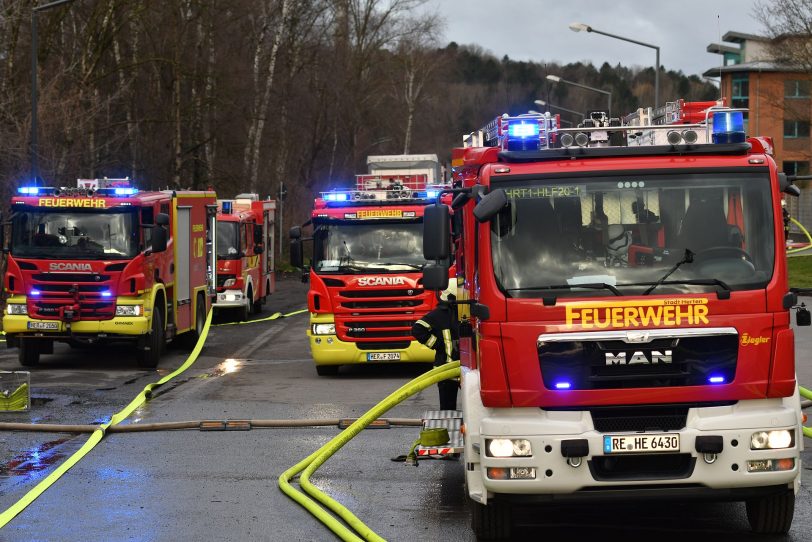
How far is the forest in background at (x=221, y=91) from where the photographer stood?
1332 inches

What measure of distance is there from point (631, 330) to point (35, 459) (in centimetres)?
612

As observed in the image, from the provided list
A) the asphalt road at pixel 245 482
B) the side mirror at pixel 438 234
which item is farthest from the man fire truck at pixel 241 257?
the side mirror at pixel 438 234

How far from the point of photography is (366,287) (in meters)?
17.5

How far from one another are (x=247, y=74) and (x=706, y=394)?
40.4m

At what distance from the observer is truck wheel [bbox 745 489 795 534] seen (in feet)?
25.8

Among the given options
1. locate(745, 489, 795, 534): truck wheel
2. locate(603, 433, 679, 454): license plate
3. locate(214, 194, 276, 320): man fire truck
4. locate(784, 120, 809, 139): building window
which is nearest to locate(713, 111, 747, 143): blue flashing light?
locate(603, 433, 679, 454): license plate

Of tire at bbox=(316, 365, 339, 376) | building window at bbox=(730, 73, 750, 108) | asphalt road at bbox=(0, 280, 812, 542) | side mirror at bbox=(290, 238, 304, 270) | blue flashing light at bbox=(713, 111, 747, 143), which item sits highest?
building window at bbox=(730, 73, 750, 108)

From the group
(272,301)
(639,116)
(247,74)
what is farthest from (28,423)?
(247,74)

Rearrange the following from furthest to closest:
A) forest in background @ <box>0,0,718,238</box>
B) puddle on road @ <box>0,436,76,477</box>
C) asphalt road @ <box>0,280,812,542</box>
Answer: forest in background @ <box>0,0,718,238</box>, puddle on road @ <box>0,436,76,477</box>, asphalt road @ <box>0,280,812,542</box>

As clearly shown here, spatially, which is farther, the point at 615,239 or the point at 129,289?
the point at 129,289

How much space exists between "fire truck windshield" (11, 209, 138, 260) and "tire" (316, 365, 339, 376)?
3.36 metres

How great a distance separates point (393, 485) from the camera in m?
9.84

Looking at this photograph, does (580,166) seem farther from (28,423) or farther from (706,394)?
(28,423)

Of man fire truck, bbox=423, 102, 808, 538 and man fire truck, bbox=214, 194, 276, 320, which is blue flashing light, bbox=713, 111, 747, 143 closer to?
man fire truck, bbox=423, 102, 808, 538
